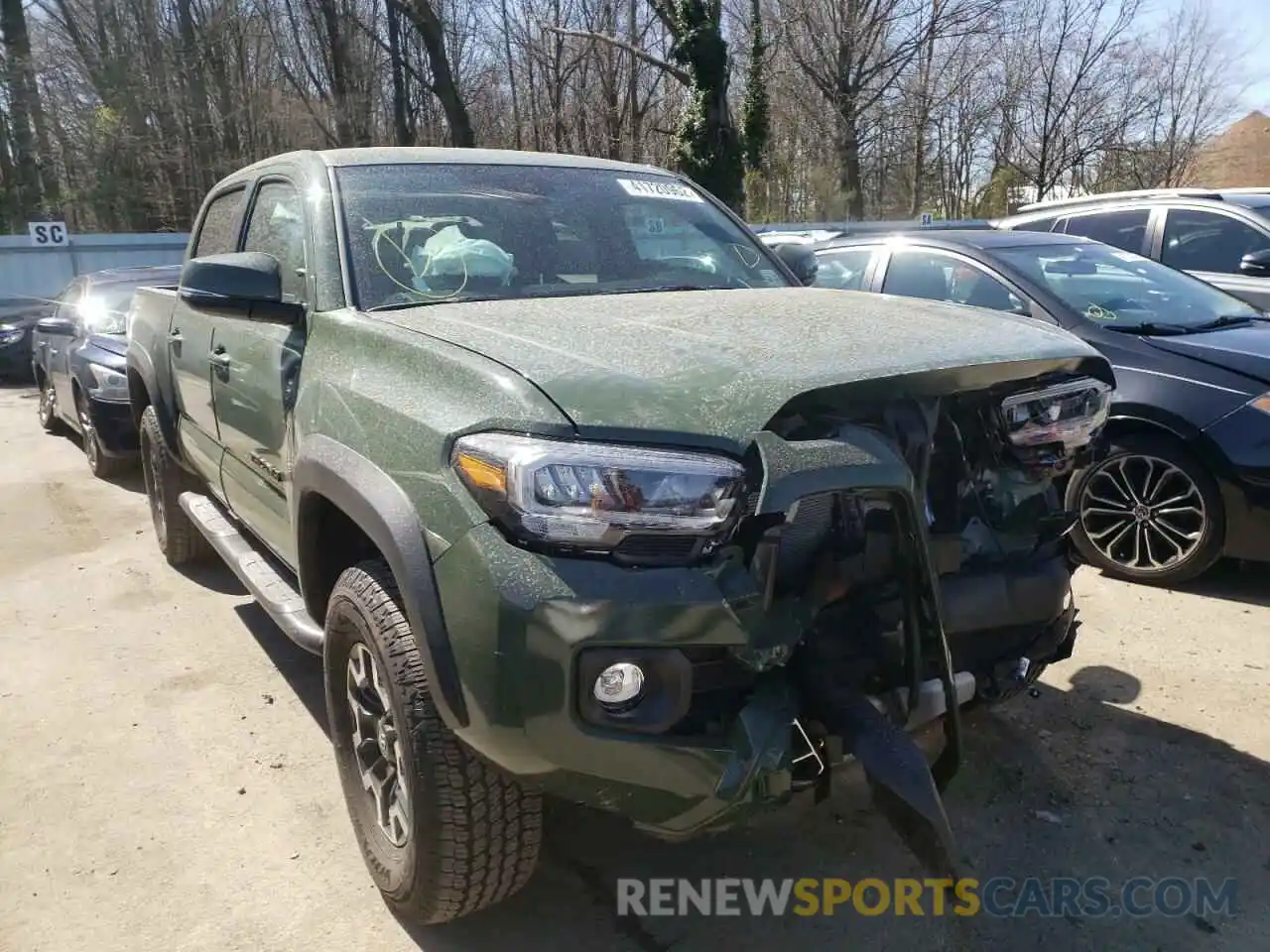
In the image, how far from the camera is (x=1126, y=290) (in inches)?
205

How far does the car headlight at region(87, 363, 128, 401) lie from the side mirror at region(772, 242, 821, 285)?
4.98 m

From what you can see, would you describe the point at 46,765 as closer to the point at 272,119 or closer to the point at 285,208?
the point at 285,208

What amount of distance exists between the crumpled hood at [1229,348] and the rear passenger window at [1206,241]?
2993 millimetres

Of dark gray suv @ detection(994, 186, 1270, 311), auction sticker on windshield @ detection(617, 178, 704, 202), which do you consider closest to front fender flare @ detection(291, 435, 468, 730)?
auction sticker on windshield @ detection(617, 178, 704, 202)

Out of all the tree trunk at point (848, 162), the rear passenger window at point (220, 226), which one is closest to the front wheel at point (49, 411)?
the rear passenger window at point (220, 226)

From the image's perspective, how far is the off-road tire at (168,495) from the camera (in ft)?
16.0

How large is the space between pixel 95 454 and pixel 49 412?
262 cm

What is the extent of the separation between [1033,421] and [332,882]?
224cm

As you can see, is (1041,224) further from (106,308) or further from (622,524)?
(106,308)

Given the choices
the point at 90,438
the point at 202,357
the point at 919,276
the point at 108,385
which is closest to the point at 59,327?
the point at 90,438

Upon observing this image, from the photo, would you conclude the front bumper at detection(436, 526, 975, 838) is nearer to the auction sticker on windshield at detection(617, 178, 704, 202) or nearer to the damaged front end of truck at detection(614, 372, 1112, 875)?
the damaged front end of truck at detection(614, 372, 1112, 875)

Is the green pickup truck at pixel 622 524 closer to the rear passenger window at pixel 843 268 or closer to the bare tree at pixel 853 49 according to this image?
the rear passenger window at pixel 843 268

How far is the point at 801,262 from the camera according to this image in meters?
3.94

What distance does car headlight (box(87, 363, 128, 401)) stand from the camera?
687cm
